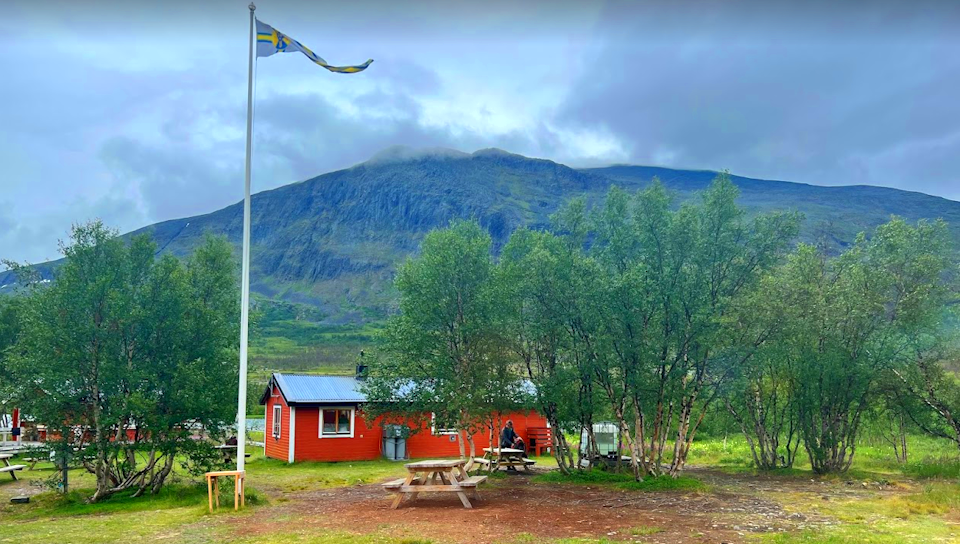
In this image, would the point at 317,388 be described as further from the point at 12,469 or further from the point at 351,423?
the point at 12,469

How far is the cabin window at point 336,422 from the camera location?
3058 cm

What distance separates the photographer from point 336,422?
30.9m

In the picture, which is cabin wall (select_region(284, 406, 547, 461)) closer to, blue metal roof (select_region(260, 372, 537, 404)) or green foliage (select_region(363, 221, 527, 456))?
blue metal roof (select_region(260, 372, 537, 404))

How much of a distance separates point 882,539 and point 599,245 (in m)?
11.7

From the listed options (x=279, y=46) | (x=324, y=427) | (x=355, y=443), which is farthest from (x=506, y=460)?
(x=279, y=46)

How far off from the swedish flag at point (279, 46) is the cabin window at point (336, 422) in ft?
59.0

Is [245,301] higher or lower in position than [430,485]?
higher

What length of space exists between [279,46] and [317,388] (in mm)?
18695

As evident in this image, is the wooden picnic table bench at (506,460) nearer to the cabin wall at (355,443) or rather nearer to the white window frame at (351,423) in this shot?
the cabin wall at (355,443)

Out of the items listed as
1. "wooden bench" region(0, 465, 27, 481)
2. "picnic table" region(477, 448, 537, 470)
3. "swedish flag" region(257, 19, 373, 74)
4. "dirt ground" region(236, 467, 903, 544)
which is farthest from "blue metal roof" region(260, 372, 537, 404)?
"swedish flag" region(257, 19, 373, 74)

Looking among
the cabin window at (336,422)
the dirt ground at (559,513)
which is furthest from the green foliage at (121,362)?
the cabin window at (336,422)

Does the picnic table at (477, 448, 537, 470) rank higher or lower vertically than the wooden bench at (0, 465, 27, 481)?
lower

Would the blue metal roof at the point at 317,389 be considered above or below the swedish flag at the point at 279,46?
below

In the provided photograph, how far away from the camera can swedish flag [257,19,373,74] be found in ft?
53.1
